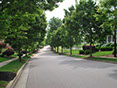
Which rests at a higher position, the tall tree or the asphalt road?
the tall tree

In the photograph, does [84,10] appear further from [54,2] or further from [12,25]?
[12,25]

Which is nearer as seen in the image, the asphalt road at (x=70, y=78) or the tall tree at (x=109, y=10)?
the asphalt road at (x=70, y=78)

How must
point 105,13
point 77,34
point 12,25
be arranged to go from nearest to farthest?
point 12,25, point 105,13, point 77,34

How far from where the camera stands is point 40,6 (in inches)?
384

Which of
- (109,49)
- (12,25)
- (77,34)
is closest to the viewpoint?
(12,25)

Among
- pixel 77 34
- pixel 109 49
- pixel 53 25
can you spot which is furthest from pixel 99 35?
pixel 53 25

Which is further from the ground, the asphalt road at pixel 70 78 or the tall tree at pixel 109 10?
the tall tree at pixel 109 10

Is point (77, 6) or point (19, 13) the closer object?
point (19, 13)

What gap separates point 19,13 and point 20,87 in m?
4.86

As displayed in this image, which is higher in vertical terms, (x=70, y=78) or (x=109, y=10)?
(x=109, y=10)

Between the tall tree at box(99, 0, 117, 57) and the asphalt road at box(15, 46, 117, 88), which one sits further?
the tall tree at box(99, 0, 117, 57)

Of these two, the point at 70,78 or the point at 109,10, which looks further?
the point at 109,10

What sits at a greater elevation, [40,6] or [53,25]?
[53,25]

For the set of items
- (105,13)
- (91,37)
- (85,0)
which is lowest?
(91,37)
